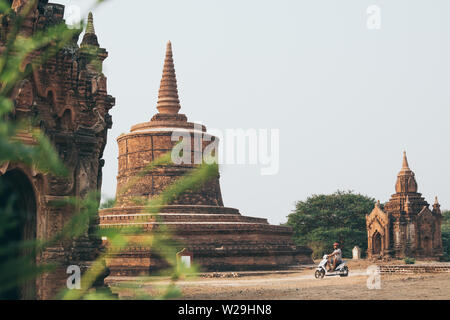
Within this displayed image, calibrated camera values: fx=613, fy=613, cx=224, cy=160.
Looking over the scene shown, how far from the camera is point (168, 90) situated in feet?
112

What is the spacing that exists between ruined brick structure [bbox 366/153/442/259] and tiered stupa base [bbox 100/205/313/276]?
11.7m

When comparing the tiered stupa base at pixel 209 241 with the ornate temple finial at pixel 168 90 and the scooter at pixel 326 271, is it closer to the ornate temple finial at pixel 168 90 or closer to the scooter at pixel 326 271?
the scooter at pixel 326 271

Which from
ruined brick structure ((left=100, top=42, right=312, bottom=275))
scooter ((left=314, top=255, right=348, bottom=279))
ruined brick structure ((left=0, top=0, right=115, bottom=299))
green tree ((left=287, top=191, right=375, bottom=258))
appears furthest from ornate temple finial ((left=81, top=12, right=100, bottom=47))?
green tree ((left=287, top=191, right=375, bottom=258))

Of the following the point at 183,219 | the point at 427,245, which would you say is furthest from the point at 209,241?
the point at 427,245

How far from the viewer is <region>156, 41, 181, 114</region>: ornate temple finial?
33.5 m

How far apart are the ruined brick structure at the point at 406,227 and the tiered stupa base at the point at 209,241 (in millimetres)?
11727

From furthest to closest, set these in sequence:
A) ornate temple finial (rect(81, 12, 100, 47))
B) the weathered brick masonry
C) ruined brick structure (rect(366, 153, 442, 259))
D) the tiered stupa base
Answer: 1. ruined brick structure (rect(366, 153, 442, 259))
2. the tiered stupa base
3. the weathered brick masonry
4. ornate temple finial (rect(81, 12, 100, 47))

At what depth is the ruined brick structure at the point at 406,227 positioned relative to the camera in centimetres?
3788

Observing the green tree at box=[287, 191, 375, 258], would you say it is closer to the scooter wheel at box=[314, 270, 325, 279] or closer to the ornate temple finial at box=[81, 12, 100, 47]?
the scooter wheel at box=[314, 270, 325, 279]
